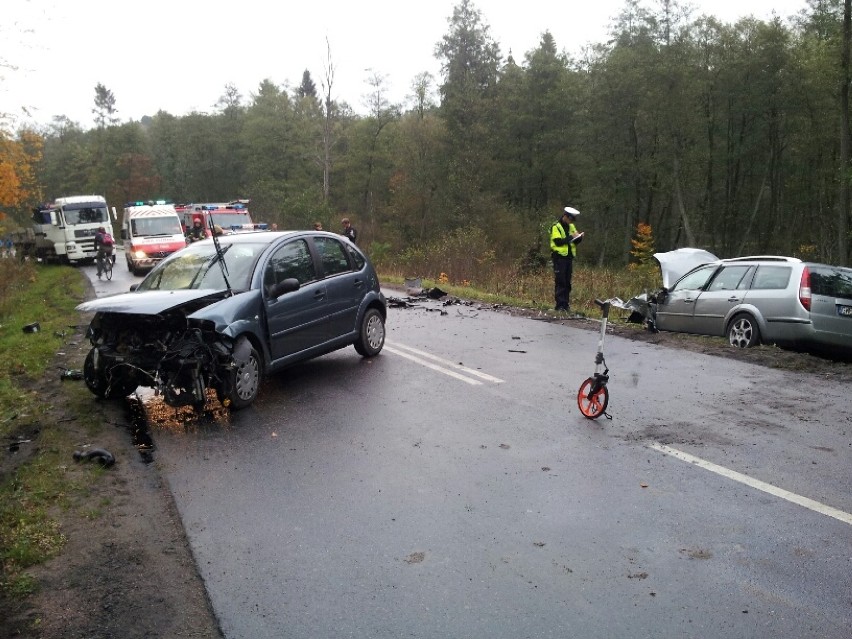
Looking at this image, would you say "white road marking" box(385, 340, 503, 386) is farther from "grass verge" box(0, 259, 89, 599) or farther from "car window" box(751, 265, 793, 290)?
"car window" box(751, 265, 793, 290)

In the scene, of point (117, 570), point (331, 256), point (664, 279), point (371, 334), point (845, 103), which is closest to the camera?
point (117, 570)

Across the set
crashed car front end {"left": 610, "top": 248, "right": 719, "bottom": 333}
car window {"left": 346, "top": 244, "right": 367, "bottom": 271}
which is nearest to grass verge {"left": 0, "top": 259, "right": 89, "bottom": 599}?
car window {"left": 346, "top": 244, "right": 367, "bottom": 271}

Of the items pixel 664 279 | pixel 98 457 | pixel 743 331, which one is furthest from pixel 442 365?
pixel 664 279

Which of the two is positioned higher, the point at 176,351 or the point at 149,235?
→ the point at 176,351

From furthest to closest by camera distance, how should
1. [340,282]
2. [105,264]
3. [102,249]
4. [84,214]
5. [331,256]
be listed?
[84,214], [105,264], [102,249], [331,256], [340,282]

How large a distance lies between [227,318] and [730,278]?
8284mm

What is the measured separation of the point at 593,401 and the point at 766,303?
512 centimetres

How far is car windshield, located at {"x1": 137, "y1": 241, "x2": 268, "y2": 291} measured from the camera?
25.7ft

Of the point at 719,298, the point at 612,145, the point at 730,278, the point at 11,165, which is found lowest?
the point at 719,298

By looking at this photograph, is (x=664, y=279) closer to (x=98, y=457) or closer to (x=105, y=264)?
(x=98, y=457)

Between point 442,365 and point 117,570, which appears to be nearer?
point 117,570

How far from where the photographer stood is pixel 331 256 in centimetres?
923

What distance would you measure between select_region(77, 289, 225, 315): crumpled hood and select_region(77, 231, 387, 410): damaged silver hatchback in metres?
0.01

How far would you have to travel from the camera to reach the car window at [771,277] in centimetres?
1019
